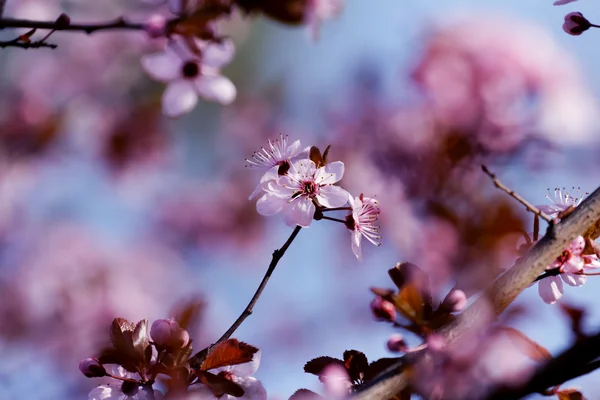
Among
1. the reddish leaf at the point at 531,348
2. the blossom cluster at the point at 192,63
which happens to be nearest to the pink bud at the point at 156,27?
the blossom cluster at the point at 192,63

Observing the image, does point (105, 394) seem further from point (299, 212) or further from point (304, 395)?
point (299, 212)

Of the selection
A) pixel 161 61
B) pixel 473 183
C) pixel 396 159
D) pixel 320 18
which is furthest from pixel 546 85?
pixel 161 61

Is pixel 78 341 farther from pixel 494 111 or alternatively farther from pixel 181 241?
pixel 494 111

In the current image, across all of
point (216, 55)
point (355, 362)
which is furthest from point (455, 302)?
point (216, 55)

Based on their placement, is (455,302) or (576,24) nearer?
(455,302)

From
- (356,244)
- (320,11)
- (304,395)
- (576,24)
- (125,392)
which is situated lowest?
(304,395)

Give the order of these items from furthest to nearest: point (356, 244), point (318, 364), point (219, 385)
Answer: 1. point (356, 244)
2. point (318, 364)
3. point (219, 385)

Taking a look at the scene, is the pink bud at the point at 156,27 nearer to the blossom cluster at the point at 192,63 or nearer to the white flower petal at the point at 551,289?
the blossom cluster at the point at 192,63
